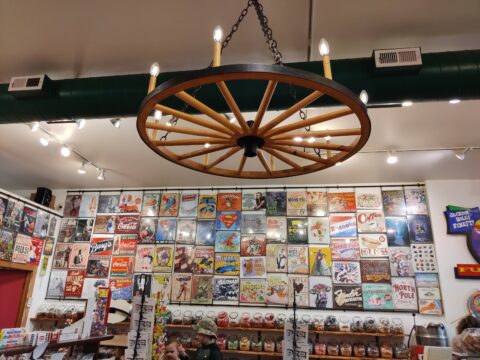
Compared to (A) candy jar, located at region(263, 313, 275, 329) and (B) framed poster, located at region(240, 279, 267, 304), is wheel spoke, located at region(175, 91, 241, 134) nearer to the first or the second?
(A) candy jar, located at region(263, 313, 275, 329)

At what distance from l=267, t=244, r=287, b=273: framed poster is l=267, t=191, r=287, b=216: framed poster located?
0.63 meters

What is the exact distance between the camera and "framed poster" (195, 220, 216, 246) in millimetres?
6836

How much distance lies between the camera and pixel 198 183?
7.14 meters

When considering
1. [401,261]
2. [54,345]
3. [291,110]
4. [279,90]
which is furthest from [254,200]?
[291,110]

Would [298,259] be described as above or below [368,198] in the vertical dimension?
below

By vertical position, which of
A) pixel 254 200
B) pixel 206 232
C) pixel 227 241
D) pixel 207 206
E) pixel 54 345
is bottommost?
pixel 54 345

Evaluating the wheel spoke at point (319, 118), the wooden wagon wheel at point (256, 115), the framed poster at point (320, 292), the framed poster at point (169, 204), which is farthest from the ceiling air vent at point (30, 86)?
the framed poster at point (320, 292)

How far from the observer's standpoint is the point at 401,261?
243 inches

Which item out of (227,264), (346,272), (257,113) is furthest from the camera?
(227,264)

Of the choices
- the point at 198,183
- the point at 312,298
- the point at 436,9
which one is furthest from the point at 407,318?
the point at 436,9

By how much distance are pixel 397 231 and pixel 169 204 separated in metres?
4.31

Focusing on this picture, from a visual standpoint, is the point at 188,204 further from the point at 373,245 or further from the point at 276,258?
the point at 373,245

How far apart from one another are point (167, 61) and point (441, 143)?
402 cm

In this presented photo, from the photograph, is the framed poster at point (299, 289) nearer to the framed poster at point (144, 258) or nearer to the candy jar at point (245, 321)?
the candy jar at point (245, 321)
